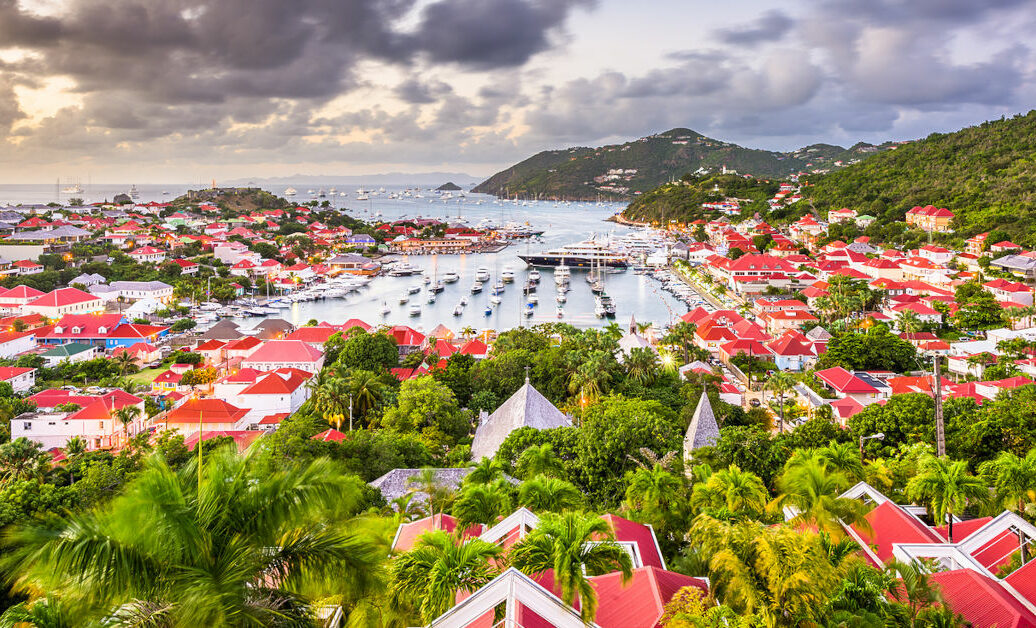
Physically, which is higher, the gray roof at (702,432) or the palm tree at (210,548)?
the palm tree at (210,548)

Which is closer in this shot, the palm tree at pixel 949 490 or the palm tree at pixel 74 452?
the palm tree at pixel 949 490

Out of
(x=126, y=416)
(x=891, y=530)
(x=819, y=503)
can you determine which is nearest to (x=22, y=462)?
(x=126, y=416)

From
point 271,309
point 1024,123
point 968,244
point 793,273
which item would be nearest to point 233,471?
point 271,309

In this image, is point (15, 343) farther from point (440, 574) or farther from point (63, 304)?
point (440, 574)

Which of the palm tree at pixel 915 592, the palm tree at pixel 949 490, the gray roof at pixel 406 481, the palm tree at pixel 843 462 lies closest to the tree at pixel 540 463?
the gray roof at pixel 406 481

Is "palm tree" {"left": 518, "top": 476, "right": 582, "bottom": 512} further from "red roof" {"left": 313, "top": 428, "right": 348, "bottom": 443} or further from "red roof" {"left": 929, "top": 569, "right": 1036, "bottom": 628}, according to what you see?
"red roof" {"left": 313, "top": 428, "right": 348, "bottom": 443}

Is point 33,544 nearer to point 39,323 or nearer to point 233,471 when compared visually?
point 233,471

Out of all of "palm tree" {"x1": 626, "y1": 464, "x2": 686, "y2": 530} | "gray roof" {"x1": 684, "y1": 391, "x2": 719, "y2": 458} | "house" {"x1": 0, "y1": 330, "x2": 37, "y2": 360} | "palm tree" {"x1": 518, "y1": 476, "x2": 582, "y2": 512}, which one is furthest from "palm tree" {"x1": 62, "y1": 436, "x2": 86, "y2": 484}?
"house" {"x1": 0, "y1": 330, "x2": 37, "y2": 360}

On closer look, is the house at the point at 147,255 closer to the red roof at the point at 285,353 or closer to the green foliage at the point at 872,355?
the red roof at the point at 285,353
